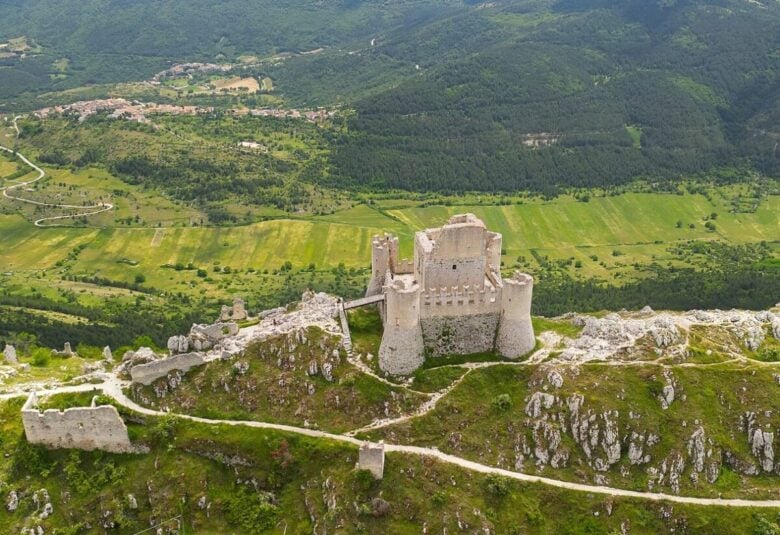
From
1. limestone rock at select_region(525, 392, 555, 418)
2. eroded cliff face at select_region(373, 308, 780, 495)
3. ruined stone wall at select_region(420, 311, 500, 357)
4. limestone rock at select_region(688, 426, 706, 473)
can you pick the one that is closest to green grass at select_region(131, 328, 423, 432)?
eroded cliff face at select_region(373, 308, 780, 495)

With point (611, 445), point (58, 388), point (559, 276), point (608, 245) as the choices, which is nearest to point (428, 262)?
point (611, 445)

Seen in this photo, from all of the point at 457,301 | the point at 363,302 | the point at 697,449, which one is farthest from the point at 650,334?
the point at 363,302

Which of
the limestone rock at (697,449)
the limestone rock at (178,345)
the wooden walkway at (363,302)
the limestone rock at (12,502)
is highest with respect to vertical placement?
the wooden walkway at (363,302)

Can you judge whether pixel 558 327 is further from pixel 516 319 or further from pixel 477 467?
pixel 477 467

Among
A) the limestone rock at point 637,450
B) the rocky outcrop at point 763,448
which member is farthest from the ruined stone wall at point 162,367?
the rocky outcrop at point 763,448

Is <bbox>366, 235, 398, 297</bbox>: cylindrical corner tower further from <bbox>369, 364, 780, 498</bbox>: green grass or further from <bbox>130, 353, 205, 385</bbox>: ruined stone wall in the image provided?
<bbox>130, 353, 205, 385</bbox>: ruined stone wall

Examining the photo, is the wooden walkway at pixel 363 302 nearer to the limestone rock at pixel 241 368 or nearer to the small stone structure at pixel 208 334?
the small stone structure at pixel 208 334

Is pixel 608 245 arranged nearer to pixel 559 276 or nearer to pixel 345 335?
pixel 559 276
